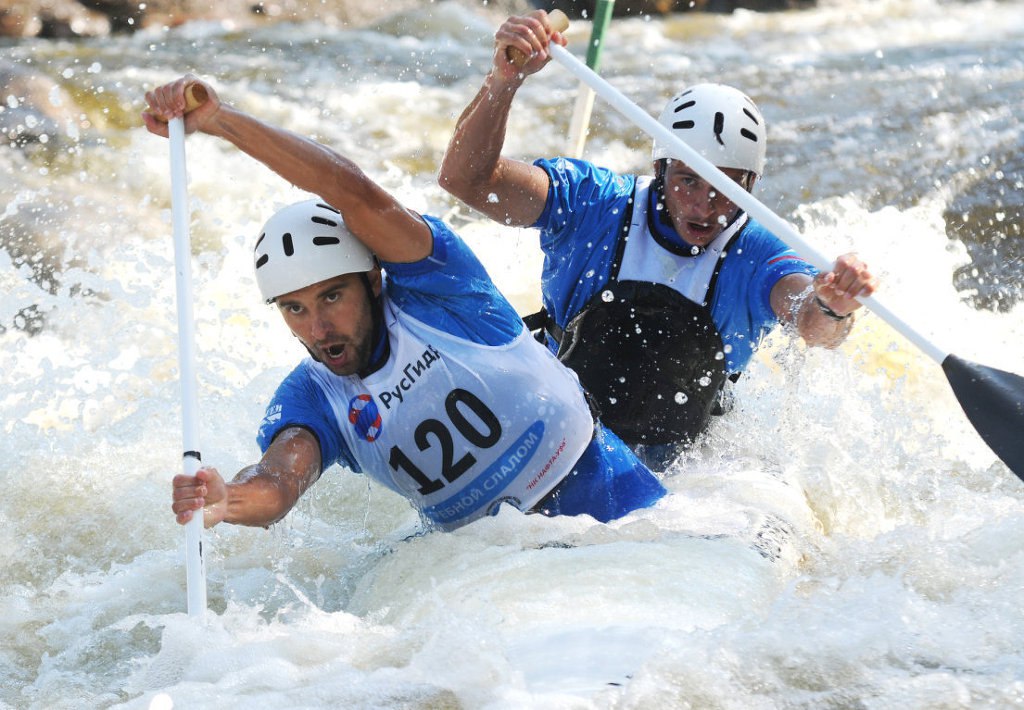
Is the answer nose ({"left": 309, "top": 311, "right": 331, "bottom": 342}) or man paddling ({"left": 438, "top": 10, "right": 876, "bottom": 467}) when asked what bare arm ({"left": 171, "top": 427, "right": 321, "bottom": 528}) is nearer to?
nose ({"left": 309, "top": 311, "right": 331, "bottom": 342})

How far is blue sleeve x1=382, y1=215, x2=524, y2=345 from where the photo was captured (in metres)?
3.58

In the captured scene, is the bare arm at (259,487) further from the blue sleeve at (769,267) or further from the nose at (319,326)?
the blue sleeve at (769,267)

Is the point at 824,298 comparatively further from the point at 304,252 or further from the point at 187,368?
the point at 187,368

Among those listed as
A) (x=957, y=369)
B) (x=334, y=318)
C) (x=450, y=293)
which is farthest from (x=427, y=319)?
(x=957, y=369)

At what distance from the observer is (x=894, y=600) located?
306cm

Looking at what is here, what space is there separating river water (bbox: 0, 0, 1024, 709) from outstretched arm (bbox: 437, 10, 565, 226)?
1.16 metres

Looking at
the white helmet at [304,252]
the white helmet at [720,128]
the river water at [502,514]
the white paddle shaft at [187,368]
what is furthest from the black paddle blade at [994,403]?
the white paddle shaft at [187,368]

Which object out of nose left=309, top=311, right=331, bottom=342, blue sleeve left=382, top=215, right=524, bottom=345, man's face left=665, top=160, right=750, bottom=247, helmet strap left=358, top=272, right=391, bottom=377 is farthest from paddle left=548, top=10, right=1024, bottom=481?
nose left=309, top=311, right=331, bottom=342

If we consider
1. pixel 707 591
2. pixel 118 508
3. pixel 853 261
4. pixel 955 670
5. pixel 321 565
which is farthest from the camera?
pixel 118 508

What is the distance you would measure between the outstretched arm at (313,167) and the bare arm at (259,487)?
608 mm

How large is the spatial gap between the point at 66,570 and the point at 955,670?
2905 mm

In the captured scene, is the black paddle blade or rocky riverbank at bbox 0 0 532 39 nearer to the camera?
the black paddle blade

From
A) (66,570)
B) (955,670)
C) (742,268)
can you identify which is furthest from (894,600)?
(66,570)

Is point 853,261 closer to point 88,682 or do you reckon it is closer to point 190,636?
point 190,636
